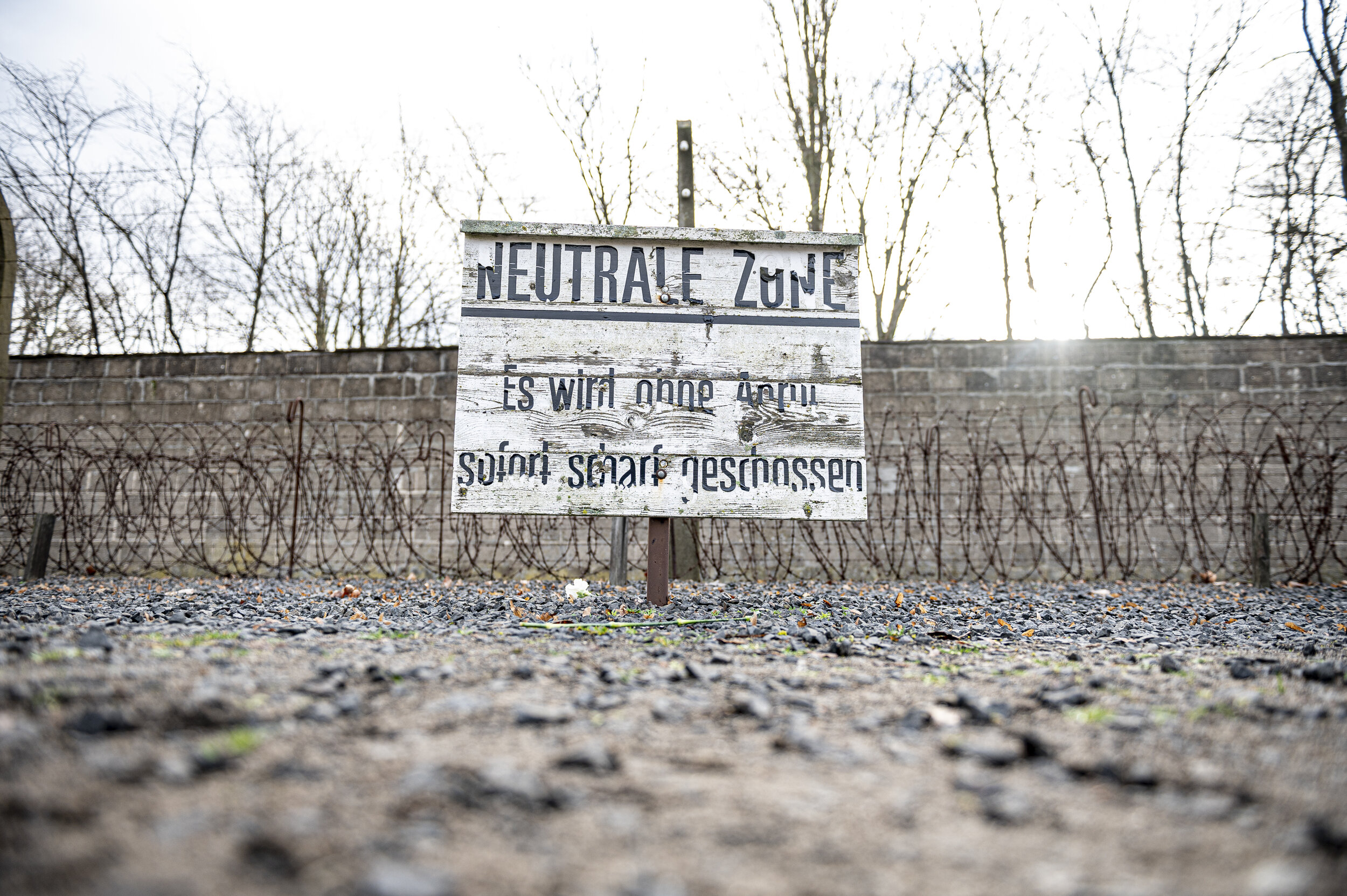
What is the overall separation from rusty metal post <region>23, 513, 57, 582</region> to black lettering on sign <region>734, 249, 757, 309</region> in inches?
219

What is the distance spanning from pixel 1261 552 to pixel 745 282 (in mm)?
4603

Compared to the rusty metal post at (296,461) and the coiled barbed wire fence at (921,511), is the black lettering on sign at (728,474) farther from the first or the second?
the rusty metal post at (296,461)

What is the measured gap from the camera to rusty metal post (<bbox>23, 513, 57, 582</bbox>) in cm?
596

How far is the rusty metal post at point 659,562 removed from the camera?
4.40 meters

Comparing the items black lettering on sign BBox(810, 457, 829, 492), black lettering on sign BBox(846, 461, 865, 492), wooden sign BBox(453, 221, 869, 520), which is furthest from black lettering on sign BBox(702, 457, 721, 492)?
black lettering on sign BBox(846, 461, 865, 492)

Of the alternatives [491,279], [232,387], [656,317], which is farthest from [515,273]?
[232,387]

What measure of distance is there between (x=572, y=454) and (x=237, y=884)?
10.8 feet

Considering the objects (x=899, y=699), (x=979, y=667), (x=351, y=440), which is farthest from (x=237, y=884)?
(x=351, y=440)

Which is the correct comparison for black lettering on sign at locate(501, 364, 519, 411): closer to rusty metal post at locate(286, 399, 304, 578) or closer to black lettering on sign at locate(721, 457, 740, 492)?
black lettering on sign at locate(721, 457, 740, 492)

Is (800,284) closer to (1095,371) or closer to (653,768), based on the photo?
(1095,371)

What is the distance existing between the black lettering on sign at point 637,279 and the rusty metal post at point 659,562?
1.27 m

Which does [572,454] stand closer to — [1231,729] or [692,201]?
[692,201]

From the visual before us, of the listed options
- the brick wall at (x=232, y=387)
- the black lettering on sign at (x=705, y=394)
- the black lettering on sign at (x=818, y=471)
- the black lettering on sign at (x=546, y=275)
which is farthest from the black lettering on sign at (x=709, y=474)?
the brick wall at (x=232, y=387)

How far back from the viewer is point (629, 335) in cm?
435
